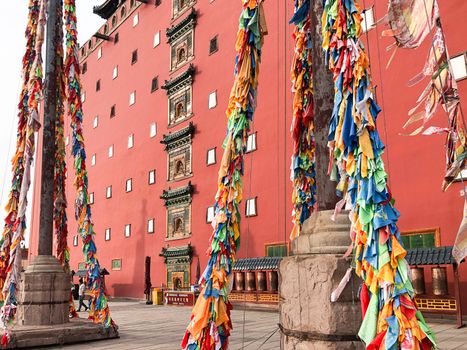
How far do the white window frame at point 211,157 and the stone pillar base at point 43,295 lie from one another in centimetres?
1027

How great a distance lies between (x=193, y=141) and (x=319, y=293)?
17102 mm

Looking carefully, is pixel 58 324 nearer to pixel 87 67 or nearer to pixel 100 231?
pixel 100 231

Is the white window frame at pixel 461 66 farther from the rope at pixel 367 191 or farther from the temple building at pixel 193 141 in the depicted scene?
the rope at pixel 367 191

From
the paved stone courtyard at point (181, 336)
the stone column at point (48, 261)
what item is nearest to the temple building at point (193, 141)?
the paved stone courtyard at point (181, 336)

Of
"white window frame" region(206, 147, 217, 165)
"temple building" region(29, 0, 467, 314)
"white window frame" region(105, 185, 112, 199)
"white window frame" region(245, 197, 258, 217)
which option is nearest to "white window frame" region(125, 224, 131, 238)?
"temple building" region(29, 0, 467, 314)

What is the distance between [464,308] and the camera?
9719 millimetres

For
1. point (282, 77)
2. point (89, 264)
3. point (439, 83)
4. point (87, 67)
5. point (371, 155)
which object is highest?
point (87, 67)

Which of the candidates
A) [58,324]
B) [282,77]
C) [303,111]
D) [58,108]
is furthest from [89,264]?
[282,77]

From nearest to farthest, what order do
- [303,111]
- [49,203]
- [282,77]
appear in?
1. [303,111]
2. [49,203]
3. [282,77]

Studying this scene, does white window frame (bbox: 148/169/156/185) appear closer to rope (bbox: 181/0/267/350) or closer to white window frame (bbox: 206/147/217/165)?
white window frame (bbox: 206/147/217/165)

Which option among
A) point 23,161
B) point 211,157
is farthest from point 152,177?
point 23,161

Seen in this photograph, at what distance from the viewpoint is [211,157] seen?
18.4m

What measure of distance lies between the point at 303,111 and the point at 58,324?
6292 millimetres

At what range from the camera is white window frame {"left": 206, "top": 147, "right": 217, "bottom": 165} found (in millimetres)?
18250
